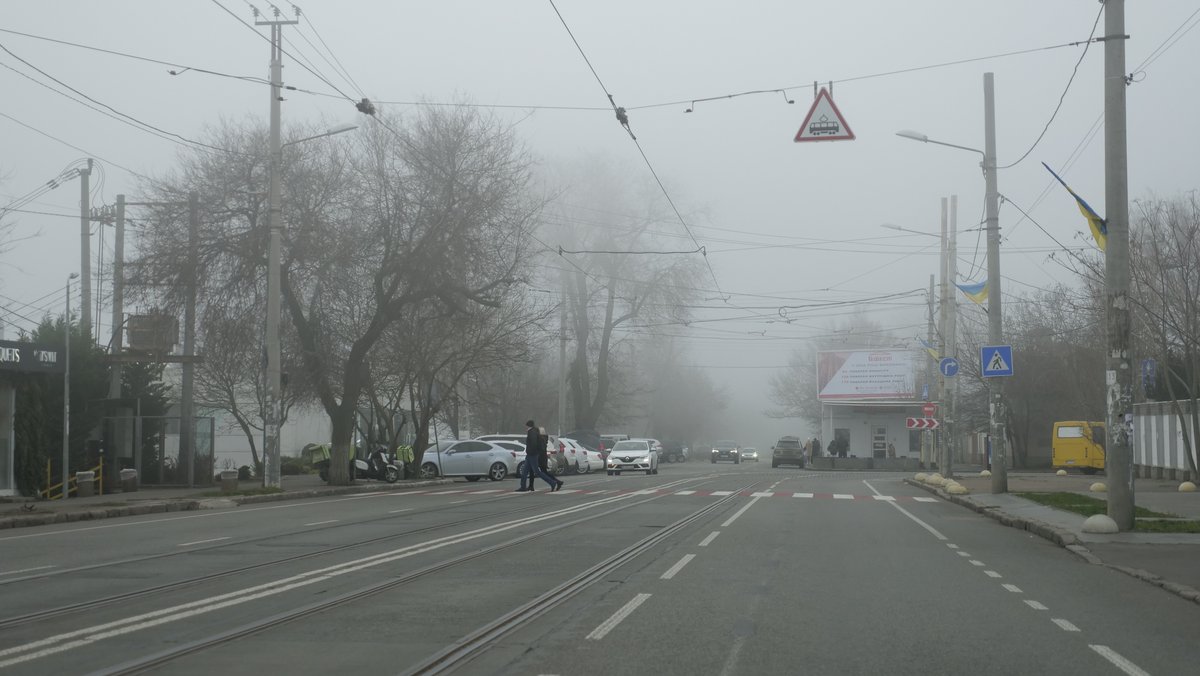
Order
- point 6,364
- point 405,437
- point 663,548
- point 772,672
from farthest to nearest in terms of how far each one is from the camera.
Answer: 1. point 405,437
2. point 6,364
3. point 663,548
4. point 772,672

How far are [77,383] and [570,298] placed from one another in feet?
112

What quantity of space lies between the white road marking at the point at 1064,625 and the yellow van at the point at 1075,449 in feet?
145

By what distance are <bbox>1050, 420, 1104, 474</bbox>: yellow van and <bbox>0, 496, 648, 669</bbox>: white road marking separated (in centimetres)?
4297

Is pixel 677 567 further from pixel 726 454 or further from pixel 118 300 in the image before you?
pixel 726 454

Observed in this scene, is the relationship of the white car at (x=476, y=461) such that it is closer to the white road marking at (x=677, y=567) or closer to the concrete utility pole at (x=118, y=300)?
the concrete utility pole at (x=118, y=300)

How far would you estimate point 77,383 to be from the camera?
31.2 meters

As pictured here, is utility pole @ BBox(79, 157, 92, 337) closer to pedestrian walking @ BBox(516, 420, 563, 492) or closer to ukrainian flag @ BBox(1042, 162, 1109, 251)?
pedestrian walking @ BBox(516, 420, 563, 492)

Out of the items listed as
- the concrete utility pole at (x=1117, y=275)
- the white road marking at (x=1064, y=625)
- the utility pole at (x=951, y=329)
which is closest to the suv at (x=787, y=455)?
the utility pole at (x=951, y=329)

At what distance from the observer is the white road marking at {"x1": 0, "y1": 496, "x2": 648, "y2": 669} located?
301 inches

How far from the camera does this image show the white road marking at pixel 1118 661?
7.30 m

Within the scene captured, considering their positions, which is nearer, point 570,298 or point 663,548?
point 663,548

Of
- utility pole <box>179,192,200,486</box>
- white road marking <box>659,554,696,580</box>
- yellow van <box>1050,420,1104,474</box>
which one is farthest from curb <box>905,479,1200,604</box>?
yellow van <box>1050,420,1104,474</box>

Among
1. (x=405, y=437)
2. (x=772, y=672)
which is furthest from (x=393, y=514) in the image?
(x=405, y=437)

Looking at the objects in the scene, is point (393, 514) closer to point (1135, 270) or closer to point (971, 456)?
point (1135, 270)
